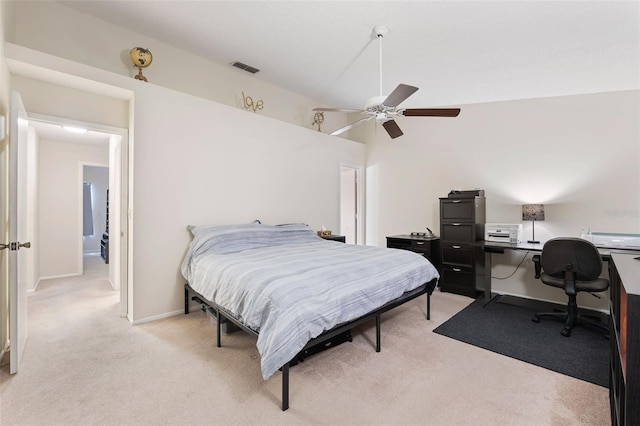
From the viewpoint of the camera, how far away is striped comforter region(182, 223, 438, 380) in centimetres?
183

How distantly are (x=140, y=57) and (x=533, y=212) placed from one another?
5248 millimetres

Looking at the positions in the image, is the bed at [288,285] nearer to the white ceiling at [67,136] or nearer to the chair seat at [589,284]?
the chair seat at [589,284]

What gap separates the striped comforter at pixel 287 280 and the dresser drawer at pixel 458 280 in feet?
4.39

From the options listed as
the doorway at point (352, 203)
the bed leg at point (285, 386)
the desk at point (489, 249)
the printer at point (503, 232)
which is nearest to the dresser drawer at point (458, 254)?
the desk at point (489, 249)

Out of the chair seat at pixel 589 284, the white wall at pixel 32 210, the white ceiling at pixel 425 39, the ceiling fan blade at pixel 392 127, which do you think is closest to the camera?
the white ceiling at pixel 425 39

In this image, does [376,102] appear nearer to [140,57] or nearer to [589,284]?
[140,57]

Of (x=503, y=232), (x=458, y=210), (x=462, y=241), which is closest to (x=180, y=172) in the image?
(x=458, y=210)

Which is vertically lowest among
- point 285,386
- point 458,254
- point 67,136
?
point 285,386

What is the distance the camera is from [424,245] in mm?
4551

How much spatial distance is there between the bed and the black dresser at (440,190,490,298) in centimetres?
124

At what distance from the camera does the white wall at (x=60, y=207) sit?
5.10 metres

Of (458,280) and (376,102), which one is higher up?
(376,102)

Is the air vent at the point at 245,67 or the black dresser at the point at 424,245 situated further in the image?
the black dresser at the point at 424,245

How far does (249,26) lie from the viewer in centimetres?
311
